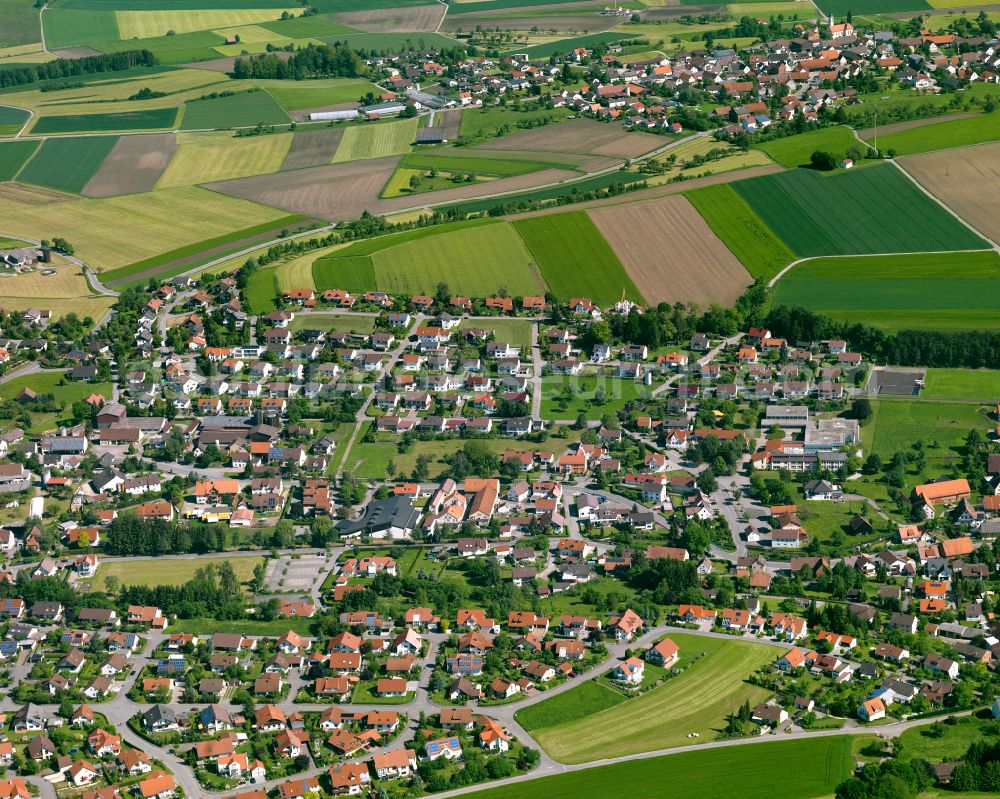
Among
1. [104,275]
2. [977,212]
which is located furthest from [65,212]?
[977,212]

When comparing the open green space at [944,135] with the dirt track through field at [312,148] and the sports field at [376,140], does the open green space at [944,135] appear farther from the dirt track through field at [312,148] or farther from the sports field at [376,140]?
the dirt track through field at [312,148]

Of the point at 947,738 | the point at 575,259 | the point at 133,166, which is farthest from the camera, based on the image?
the point at 133,166

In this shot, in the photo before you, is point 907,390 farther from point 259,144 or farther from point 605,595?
point 259,144

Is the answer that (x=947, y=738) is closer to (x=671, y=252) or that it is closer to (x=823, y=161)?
(x=671, y=252)

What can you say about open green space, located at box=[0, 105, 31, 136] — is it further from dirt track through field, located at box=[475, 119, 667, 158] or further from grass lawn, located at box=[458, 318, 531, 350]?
grass lawn, located at box=[458, 318, 531, 350]

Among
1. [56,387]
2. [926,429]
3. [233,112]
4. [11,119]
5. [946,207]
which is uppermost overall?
[233,112]

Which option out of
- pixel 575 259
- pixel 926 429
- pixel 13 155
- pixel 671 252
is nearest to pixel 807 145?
pixel 671 252

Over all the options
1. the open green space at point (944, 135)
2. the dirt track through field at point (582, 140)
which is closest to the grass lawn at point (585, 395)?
the dirt track through field at point (582, 140)
